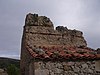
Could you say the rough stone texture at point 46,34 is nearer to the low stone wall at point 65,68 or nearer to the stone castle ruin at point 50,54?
the stone castle ruin at point 50,54

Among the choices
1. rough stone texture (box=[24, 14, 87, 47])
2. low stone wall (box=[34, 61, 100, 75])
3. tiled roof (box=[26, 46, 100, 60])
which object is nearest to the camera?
low stone wall (box=[34, 61, 100, 75])

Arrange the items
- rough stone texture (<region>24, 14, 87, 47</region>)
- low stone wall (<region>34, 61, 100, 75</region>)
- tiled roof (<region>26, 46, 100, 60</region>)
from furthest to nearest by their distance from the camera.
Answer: rough stone texture (<region>24, 14, 87, 47</region>) → tiled roof (<region>26, 46, 100, 60</region>) → low stone wall (<region>34, 61, 100, 75</region>)

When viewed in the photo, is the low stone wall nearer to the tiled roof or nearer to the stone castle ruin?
the stone castle ruin

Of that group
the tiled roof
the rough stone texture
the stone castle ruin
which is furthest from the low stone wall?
the rough stone texture

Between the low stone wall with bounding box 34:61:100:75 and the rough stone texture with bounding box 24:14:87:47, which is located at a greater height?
the rough stone texture with bounding box 24:14:87:47

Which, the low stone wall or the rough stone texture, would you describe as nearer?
the low stone wall

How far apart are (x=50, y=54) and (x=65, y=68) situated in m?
0.62

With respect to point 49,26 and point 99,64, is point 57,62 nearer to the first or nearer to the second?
point 99,64

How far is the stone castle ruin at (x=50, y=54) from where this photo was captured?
757 cm

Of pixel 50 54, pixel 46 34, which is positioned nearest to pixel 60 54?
pixel 50 54

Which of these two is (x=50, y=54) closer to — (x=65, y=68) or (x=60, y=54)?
Result: (x=60, y=54)

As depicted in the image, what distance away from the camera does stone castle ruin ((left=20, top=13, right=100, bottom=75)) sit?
7.57 meters

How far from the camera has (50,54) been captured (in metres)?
7.80

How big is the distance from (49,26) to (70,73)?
9.49 feet
